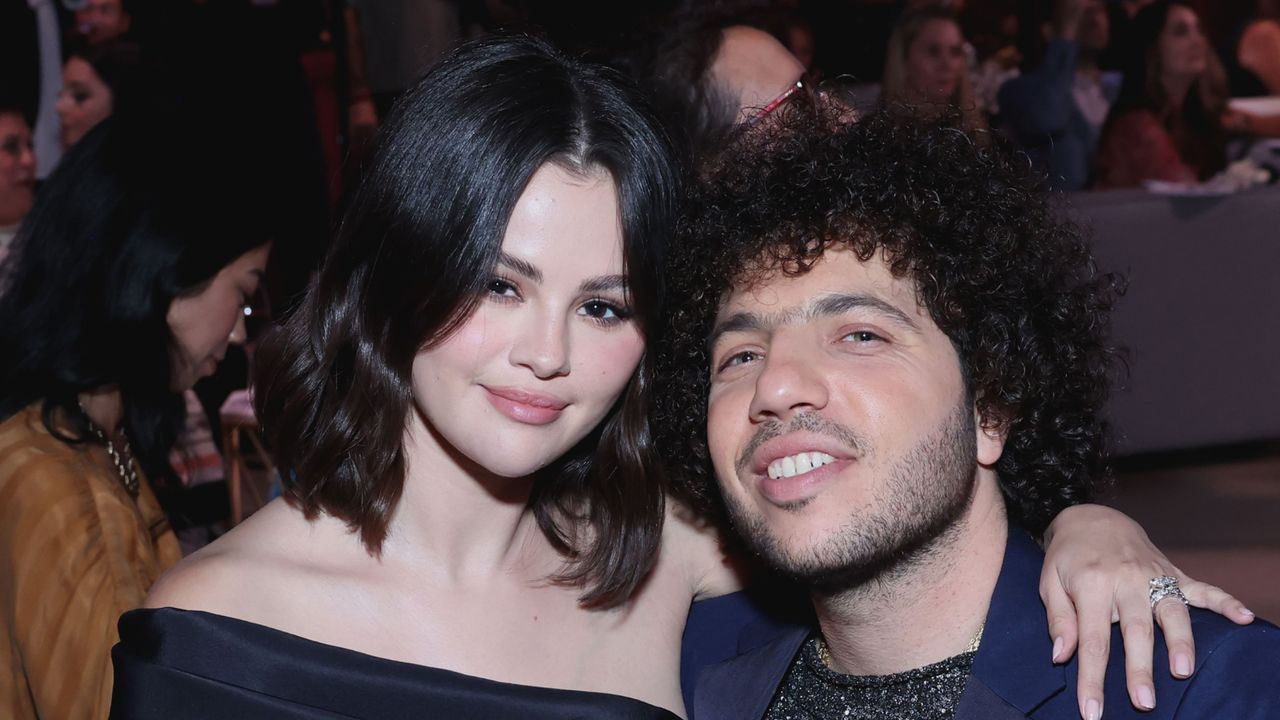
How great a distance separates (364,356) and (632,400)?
45 cm

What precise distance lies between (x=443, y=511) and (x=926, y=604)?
75 centimetres

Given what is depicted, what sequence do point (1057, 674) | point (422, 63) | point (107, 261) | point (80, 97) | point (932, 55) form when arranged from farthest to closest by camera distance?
point (932, 55)
point (80, 97)
point (107, 261)
point (422, 63)
point (1057, 674)

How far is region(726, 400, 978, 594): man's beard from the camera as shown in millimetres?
1785

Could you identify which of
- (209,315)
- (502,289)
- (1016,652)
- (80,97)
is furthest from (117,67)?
(1016,652)

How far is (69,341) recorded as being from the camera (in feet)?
8.25

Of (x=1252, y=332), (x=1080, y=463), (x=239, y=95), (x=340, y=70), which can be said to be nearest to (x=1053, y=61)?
(x=1252, y=332)

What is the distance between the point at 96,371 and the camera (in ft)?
8.29

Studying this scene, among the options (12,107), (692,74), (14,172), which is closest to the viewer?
(692,74)

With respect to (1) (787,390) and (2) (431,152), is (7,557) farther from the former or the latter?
(1) (787,390)

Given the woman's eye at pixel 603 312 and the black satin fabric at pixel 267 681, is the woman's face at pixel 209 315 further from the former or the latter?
the woman's eye at pixel 603 312

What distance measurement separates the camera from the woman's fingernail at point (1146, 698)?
5.17 ft

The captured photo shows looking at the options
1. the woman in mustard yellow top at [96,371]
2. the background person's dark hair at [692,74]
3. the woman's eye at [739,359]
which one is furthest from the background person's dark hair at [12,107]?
the woman's eye at [739,359]

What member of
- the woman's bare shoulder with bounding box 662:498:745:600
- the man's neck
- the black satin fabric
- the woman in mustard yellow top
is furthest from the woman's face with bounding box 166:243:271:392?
the man's neck

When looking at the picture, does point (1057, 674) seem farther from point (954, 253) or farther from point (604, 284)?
point (604, 284)
